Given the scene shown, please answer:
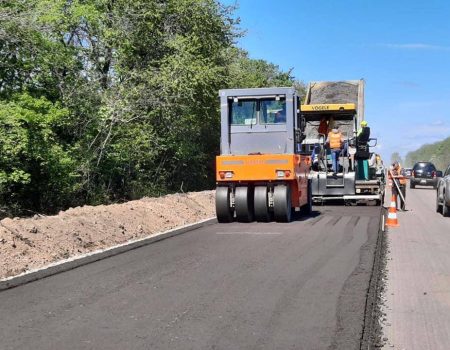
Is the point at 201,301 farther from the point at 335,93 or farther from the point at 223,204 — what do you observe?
the point at 335,93

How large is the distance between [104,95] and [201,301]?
15771 mm

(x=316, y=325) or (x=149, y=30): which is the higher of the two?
(x=149, y=30)

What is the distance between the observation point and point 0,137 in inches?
584

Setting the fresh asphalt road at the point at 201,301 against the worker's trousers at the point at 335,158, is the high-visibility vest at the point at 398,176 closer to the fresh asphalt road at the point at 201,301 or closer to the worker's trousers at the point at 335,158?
the worker's trousers at the point at 335,158

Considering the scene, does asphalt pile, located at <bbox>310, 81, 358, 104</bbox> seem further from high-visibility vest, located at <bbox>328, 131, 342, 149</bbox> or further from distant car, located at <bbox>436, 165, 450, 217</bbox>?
distant car, located at <bbox>436, 165, 450, 217</bbox>

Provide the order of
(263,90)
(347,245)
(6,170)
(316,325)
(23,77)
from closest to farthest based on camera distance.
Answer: (316,325) → (347,245) → (263,90) → (6,170) → (23,77)

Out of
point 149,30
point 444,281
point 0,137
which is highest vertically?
point 149,30

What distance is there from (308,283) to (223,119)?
825 cm

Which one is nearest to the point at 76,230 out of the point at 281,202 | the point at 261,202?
the point at 261,202

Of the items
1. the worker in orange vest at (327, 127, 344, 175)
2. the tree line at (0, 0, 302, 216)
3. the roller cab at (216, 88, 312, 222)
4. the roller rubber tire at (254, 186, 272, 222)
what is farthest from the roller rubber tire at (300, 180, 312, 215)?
the tree line at (0, 0, 302, 216)

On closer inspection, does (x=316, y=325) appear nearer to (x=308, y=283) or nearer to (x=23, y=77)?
(x=308, y=283)

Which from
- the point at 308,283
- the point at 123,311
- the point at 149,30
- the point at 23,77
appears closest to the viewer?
the point at 123,311

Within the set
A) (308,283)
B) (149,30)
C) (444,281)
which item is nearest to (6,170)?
(149,30)

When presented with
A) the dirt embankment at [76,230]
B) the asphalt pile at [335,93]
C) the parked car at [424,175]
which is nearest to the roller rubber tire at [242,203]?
the dirt embankment at [76,230]
